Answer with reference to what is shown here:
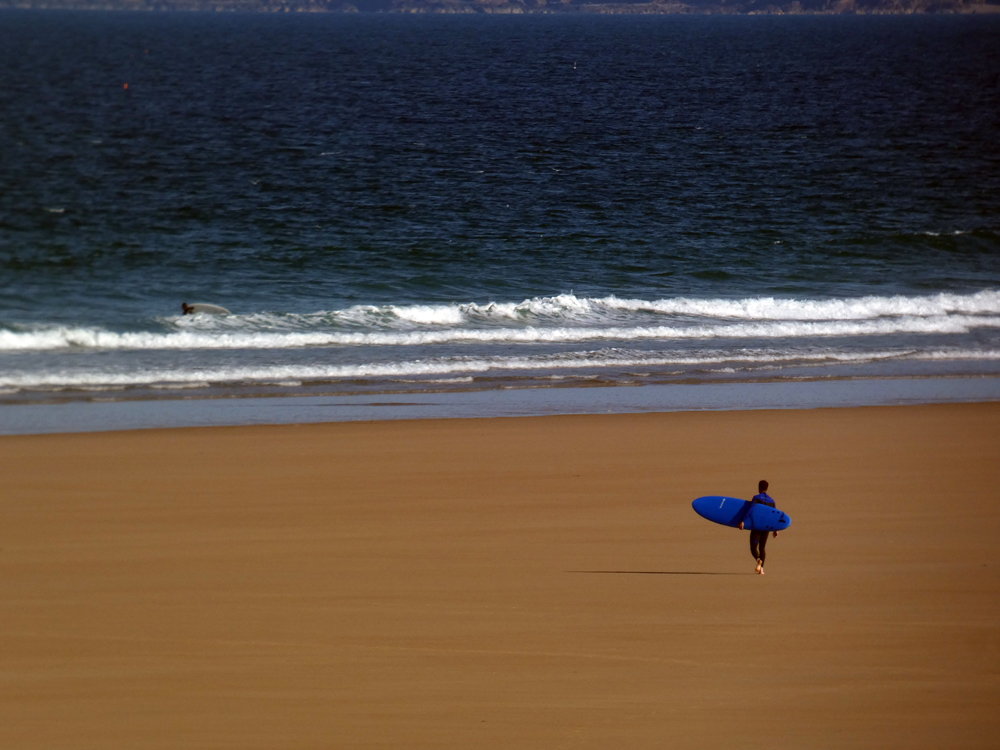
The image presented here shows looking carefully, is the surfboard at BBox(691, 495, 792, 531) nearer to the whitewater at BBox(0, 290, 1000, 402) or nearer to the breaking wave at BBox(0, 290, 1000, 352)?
the whitewater at BBox(0, 290, 1000, 402)

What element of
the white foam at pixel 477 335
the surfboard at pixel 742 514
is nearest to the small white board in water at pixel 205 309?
the white foam at pixel 477 335

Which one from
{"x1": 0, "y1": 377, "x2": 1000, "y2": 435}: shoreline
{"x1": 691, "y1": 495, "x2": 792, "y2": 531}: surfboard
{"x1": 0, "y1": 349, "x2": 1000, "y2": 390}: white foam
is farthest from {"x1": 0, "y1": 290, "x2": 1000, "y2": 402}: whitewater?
{"x1": 691, "y1": 495, "x2": 792, "y2": 531}: surfboard

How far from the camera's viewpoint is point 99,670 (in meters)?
5.80

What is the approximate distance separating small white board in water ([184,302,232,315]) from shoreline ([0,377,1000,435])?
4.78 metres

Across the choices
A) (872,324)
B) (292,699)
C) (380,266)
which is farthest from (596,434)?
(380,266)

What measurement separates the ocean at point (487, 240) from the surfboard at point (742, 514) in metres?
5.27

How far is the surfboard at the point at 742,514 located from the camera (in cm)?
653

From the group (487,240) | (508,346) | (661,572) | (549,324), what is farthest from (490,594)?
(487,240)

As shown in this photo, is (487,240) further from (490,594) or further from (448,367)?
(490,594)

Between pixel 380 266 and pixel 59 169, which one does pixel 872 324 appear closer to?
pixel 380 266

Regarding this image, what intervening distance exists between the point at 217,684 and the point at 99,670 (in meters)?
0.77

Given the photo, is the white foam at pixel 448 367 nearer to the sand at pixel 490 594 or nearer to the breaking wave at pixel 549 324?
the breaking wave at pixel 549 324

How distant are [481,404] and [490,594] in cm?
497

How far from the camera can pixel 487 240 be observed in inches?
874
